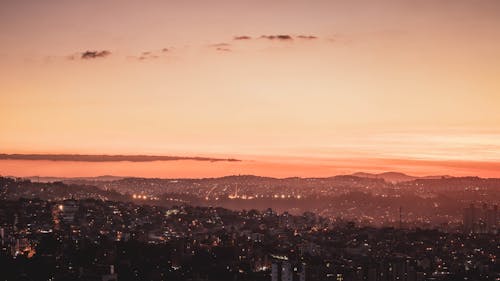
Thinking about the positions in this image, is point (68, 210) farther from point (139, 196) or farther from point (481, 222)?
point (139, 196)

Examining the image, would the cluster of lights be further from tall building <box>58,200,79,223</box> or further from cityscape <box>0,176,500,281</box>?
tall building <box>58,200,79,223</box>

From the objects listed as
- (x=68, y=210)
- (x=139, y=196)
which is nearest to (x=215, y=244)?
(x=68, y=210)

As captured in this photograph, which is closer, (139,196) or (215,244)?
(215,244)

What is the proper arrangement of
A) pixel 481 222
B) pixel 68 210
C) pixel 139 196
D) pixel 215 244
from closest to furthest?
Result: pixel 215 244 → pixel 68 210 → pixel 481 222 → pixel 139 196

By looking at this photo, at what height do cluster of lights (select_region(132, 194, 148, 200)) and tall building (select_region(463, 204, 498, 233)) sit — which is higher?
cluster of lights (select_region(132, 194, 148, 200))

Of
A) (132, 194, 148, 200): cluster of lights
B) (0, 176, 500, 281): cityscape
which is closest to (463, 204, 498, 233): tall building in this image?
(0, 176, 500, 281): cityscape

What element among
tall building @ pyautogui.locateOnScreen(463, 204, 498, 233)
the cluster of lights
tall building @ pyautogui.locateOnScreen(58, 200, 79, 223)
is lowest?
tall building @ pyautogui.locateOnScreen(463, 204, 498, 233)

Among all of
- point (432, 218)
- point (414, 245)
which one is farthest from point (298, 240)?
point (432, 218)

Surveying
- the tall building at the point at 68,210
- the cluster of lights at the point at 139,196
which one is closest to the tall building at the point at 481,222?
the tall building at the point at 68,210

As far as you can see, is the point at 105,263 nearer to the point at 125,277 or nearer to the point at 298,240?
the point at 125,277

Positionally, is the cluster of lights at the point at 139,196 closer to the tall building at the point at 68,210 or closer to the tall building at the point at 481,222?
the tall building at the point at 68,210

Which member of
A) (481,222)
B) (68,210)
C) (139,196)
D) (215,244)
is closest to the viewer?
(215,244)

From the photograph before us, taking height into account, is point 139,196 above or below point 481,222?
above

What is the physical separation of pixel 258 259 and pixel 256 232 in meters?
13.7
